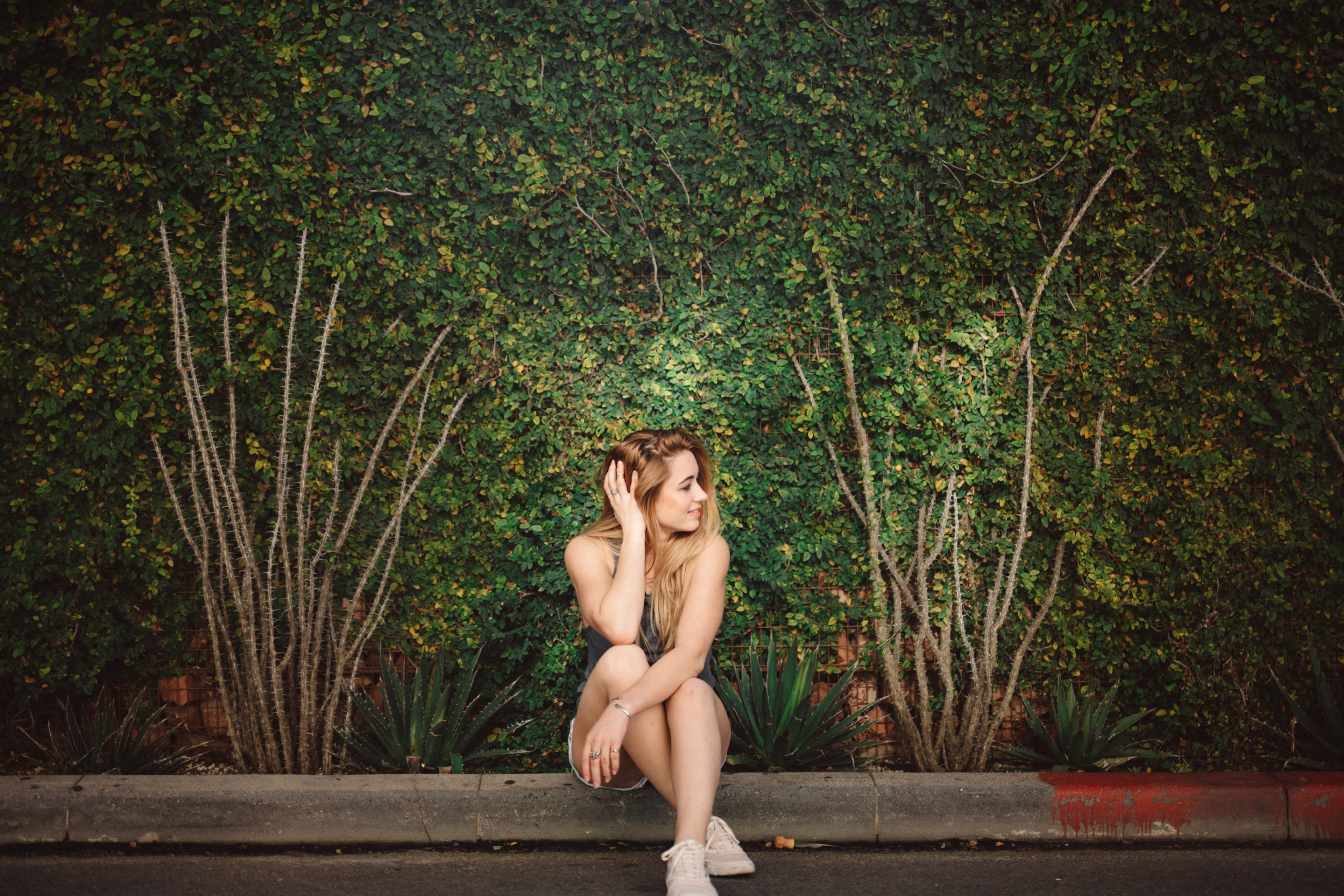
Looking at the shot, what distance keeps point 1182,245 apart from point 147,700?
17.8ft

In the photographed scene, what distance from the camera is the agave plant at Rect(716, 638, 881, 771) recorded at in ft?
12.7

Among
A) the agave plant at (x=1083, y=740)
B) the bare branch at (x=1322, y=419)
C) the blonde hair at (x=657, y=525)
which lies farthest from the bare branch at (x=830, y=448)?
the bare branch at (x=1322, y=419)

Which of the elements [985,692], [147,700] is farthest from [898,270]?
[147,700]

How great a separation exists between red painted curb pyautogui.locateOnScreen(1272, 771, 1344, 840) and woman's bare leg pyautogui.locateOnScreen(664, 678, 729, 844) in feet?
7.58

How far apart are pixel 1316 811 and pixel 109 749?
4.96 metres

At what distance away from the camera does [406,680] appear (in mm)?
4273

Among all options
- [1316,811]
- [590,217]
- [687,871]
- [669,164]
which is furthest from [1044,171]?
[687,871]

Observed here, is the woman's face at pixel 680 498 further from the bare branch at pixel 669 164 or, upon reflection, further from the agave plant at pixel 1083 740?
the agave plant at pixel 1083 740

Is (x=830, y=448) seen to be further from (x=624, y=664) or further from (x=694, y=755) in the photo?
(x=694, y=755)

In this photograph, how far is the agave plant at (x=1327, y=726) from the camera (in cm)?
395

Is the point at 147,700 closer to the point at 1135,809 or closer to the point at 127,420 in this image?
the point at 127,420

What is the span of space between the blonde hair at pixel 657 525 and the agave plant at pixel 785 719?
0.76 meters

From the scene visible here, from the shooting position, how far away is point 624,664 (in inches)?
121

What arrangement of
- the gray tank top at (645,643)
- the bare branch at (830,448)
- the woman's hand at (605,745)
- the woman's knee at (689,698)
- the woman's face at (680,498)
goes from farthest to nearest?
the bare branch at (830,448), the gray tank top at (645,643), the woman's face at (680,498), the woman's knee at (689,698), the woman's hand at (605,745)
